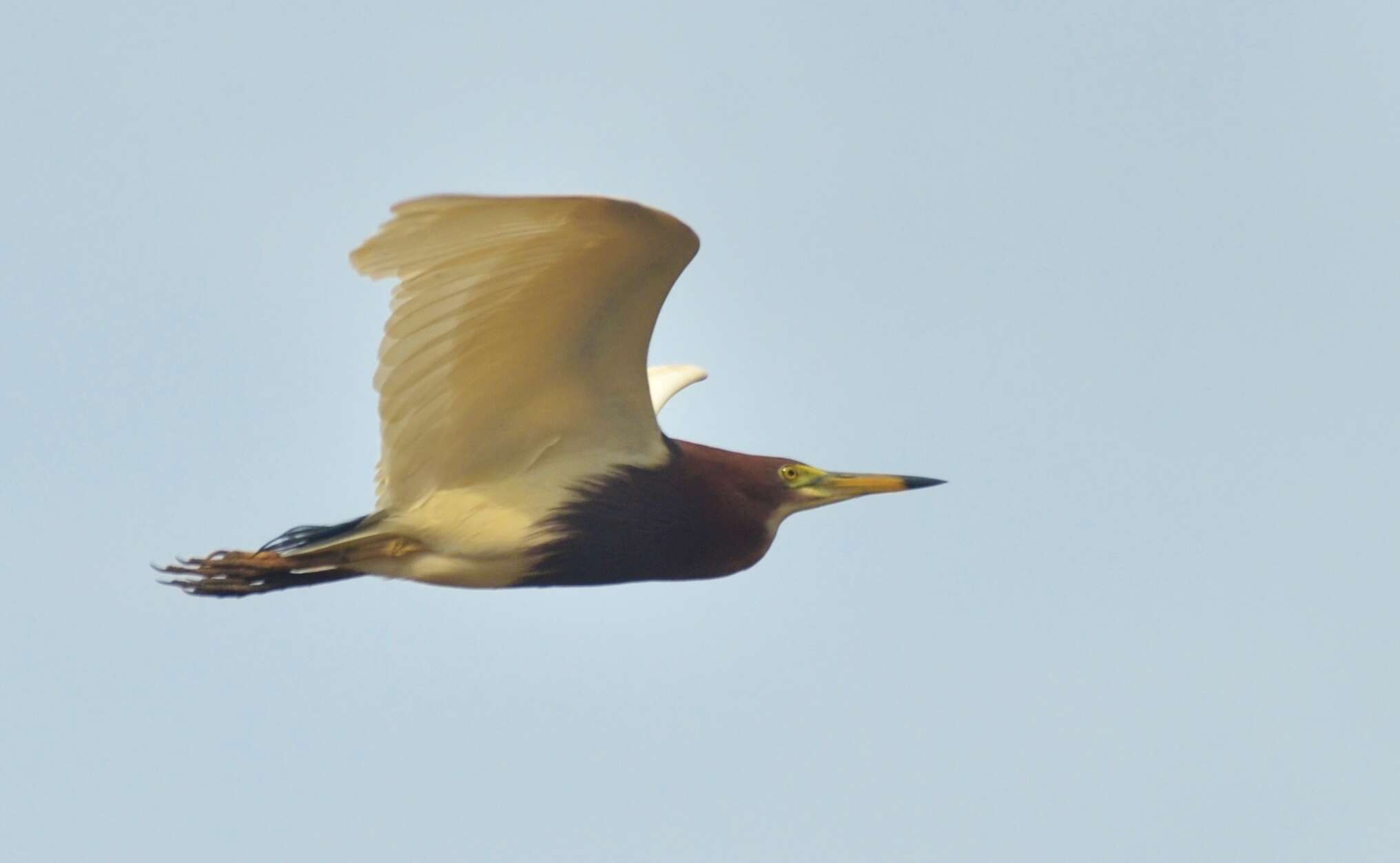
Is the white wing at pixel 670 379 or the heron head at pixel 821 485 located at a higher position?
the white wing at pixel 670 379

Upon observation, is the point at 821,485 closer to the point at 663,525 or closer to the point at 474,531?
the point at 663,525

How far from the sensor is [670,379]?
1605 cm

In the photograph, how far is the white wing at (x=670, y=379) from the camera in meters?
15.8

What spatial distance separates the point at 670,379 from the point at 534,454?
9.32 feet

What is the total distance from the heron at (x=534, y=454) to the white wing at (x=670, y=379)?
1.76 meters

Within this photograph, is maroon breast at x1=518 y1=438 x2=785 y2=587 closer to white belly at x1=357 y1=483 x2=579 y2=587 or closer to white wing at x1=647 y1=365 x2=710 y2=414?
white belly at x1=357 y1=483 x2=579 y2=587

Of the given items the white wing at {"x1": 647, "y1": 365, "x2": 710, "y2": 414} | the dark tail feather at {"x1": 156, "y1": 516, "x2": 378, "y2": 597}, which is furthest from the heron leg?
the white wing at {"x1": 647, "y1": 365, "x2": 710, "y2": 414}

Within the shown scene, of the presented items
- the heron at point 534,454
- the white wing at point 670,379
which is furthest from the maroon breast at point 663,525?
the white wing at point 670,379

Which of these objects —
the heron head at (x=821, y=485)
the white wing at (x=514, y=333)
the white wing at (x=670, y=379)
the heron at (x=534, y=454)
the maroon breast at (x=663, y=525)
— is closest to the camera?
the white wing at (x=514, y=333)

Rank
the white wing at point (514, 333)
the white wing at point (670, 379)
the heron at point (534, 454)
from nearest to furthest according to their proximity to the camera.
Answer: the white wing at point (514, 333)
the heron at point (534, 454)
the white wing at point (670, 379)

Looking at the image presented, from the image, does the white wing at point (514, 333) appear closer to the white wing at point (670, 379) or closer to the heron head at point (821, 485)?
the heron head at point (821, 485)

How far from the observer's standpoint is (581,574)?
13.5 meters

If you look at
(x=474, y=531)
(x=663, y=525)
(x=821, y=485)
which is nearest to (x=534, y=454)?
(x=474, y=531)

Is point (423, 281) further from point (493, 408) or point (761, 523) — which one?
point (761, 523)
